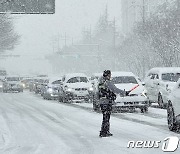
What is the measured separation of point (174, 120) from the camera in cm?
1527

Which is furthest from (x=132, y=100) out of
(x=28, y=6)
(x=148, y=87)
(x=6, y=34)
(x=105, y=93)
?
(x=6, y=34)

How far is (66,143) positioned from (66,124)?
5278mm

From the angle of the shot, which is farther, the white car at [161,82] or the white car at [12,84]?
the white car at [12,84]

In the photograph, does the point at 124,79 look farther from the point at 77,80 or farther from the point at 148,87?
the point at 77,80

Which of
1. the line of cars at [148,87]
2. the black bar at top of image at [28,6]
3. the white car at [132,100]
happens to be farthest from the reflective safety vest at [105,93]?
the black bar at top of image at [28,6]

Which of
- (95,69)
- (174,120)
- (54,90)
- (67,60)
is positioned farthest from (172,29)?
(67,60)

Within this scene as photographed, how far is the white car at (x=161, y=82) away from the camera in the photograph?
83.0ft

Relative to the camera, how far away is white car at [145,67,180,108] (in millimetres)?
25297

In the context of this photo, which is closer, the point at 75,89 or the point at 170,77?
the point at 170,77

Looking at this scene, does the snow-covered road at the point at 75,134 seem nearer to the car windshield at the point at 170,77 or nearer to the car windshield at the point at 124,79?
the car windshield at the point at 124,79

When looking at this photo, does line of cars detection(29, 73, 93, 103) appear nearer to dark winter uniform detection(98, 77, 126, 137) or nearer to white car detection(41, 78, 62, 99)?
white car detection(41, 78, 62, 99)

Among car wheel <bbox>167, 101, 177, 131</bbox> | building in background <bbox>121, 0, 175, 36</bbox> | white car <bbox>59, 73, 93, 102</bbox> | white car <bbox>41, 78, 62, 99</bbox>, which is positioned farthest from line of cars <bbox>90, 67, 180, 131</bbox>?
building in background <bbox>121, 0, 175, 36</bbox>

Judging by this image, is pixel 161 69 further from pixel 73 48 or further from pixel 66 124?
pixel 73 48

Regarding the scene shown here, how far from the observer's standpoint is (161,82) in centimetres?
2580
